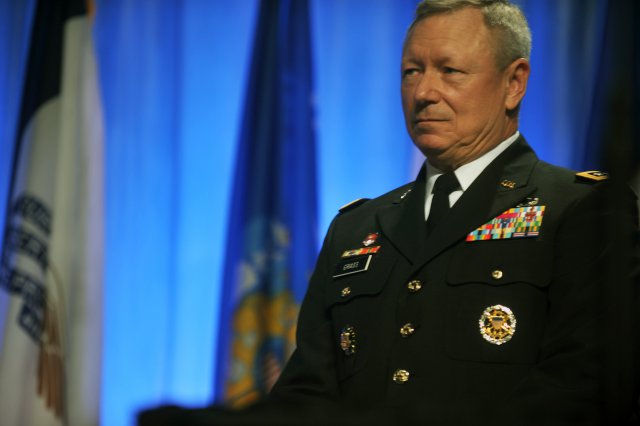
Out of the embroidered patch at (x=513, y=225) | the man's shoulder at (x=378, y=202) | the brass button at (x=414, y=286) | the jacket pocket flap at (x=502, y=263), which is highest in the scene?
the man's shoulder at (x=378, y=202)

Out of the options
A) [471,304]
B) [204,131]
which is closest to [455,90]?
[471,304]

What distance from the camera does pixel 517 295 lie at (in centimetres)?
179

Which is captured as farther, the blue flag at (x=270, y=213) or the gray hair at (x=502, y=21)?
the blue flag at (x=270, y=213)

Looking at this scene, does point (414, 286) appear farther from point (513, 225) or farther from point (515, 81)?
point (515, 81)

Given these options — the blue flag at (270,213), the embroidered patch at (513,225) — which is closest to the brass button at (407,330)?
the embroidered patch at (513,225)

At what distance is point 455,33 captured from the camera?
81.7 inches

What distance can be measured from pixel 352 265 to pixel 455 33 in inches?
23.8

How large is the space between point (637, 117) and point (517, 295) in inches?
36.0

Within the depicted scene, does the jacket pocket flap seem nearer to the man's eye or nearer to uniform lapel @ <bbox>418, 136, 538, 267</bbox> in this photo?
uniform lapel @ <bbox>418, 136, 538, 267</bbox>

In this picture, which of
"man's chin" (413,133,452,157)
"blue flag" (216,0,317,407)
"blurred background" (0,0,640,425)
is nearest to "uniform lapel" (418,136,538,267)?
"man's chin" (413,133,452,157)

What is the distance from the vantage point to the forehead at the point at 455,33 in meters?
2.07

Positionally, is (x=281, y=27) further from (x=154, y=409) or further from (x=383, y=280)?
(x=154, y=409)

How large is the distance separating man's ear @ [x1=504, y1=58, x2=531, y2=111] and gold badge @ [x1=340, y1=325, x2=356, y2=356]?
0.66 metres

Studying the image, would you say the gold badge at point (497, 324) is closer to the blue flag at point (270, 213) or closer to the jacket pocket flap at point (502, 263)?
the jacket pocket flap at point (502, 263)
